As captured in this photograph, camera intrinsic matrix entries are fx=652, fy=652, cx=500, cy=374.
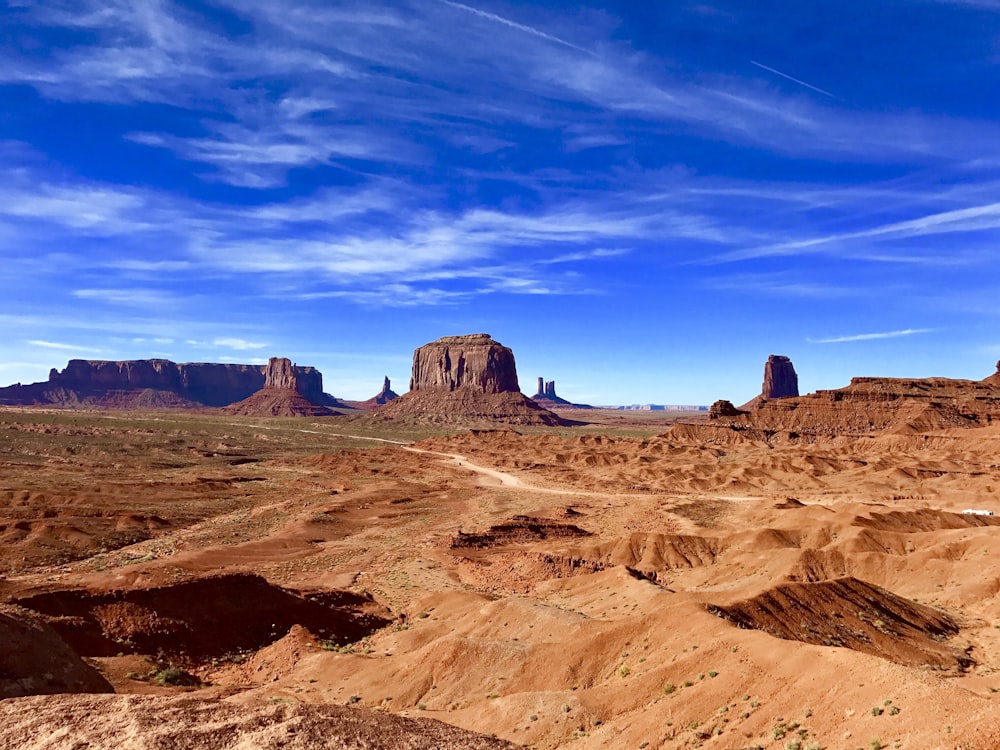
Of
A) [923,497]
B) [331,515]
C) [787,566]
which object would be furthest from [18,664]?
[923,497]

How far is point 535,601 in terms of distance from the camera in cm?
3331

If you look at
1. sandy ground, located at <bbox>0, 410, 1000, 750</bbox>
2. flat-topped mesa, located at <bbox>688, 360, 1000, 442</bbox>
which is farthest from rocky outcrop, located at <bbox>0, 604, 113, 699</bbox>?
flat-topped mesa, located at <bbox>688, 360, 1000, 442</bbox>

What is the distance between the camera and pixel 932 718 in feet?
49.2

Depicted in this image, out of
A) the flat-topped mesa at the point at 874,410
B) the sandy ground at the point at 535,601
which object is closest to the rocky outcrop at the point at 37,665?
the sandy ground at the point at 535,601

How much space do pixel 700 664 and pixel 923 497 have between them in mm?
→ 71389

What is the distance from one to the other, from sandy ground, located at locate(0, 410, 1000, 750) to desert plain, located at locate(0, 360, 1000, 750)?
14 centimetres

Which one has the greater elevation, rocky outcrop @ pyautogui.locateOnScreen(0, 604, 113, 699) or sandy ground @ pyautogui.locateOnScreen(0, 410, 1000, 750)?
rocky outcrop @ pyautogui.locateOnScreen(0, 604, 113, 699)

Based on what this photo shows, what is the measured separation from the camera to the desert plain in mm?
15883

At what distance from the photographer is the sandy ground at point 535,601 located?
59.4ft

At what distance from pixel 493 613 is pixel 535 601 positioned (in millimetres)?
3610

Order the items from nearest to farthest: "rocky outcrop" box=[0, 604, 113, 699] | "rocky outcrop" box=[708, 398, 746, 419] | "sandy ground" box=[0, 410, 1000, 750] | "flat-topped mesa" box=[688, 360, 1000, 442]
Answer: "rocky outcrop" box=[0, 604, 113, 699]
"sandy ground" box=[0, 410, 1000, 750]
"flat-topped mesa" box=[688, 360, 1000, 442]
"rocky outcrop" box=[708, 398, 746, 419]

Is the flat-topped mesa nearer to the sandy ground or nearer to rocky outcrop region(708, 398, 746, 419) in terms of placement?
rocky outcrop region(708, 398, 746, 419)

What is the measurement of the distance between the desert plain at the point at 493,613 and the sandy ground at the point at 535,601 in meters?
0.14

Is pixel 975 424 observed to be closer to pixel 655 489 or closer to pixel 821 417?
pixel 821 417
